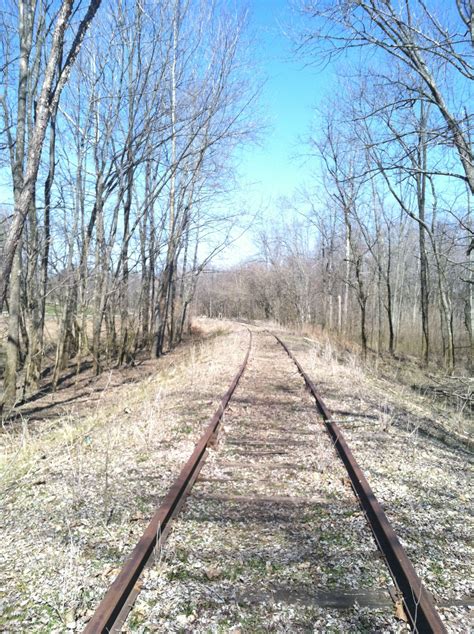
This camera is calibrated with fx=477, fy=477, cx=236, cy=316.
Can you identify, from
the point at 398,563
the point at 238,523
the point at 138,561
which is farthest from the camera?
the point at 238,523

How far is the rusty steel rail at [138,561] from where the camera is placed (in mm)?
2422

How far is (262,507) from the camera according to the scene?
157 inches

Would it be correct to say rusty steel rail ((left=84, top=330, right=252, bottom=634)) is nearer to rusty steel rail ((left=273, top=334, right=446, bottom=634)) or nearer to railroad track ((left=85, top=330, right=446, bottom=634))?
railroad track ((left=85, top=330, right=446, bottom=634))

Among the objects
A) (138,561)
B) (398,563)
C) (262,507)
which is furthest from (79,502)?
(398,563)

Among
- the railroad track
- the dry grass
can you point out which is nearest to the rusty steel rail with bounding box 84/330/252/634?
the railroad track

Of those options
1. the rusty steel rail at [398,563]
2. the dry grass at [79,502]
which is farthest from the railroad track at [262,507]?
the dry grass at [79,502]

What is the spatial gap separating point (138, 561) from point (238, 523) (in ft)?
3.34

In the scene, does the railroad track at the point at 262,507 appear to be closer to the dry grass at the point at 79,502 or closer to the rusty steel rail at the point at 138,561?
the rusty steel rail at the point at 138,561

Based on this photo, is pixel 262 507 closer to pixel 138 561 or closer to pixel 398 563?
pixel 398 563

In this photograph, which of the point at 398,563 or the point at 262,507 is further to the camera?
the point at 262,507

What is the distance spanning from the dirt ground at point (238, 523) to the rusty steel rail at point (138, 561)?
76 mm

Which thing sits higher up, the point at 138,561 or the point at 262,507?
the point at 138,561

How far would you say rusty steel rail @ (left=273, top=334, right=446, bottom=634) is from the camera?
8.15 ft

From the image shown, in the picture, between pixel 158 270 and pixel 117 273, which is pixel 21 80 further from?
pixel 158 270
